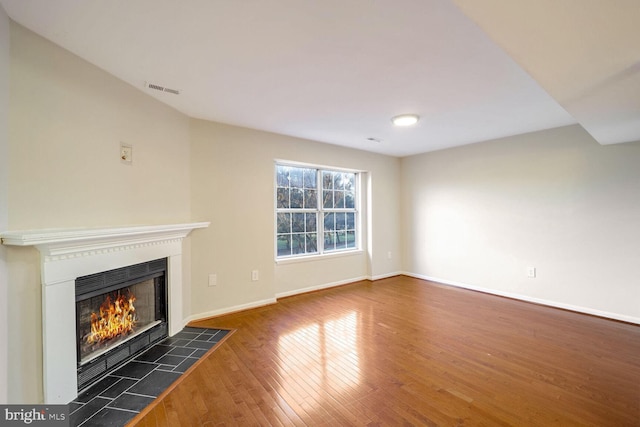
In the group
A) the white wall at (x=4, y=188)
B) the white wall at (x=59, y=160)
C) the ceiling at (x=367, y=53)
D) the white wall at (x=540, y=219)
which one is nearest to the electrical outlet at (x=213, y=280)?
the white wall at (x=59, y=160)

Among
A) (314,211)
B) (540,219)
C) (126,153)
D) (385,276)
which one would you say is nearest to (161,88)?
(126,153)

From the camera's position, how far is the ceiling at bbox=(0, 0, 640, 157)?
3.99ft

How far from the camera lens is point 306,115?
3.05 m

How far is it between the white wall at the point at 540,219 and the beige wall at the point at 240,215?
2.06m

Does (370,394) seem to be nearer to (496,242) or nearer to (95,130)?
(95,130)

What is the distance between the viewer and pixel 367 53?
185cm

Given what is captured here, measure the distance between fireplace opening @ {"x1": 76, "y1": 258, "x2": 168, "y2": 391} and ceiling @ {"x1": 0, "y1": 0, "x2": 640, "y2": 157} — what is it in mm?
1652

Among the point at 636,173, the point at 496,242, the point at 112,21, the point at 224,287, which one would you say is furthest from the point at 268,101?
the point at 636,173

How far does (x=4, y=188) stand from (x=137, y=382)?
155 cm

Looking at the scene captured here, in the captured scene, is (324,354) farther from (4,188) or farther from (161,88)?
(161,88)

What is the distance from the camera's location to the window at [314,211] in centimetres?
417

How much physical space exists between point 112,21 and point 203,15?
56 cm

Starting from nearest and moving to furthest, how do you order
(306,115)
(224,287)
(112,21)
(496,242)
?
1. (112,21)
2. (306,115)
3. (224,287)
4. (496,242)

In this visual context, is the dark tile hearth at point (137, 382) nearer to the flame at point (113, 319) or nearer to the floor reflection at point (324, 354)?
the flame at point (113, 319)
